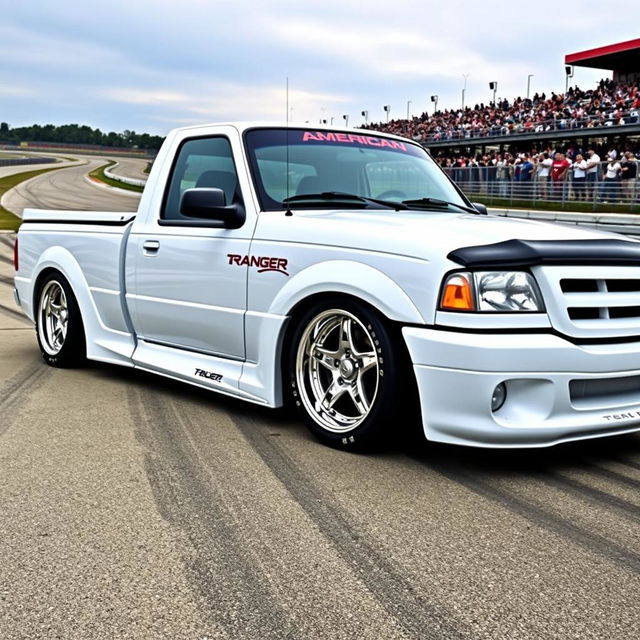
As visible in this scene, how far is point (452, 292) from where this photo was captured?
376cm

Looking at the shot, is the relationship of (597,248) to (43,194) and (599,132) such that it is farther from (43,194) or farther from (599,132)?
(43,194)

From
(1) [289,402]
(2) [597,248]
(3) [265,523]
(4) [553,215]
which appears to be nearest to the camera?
(3) [265,523]

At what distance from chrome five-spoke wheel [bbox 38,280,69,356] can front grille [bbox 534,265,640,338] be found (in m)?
3.86

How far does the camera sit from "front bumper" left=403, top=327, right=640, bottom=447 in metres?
3.68

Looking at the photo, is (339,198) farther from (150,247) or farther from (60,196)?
(60,196)

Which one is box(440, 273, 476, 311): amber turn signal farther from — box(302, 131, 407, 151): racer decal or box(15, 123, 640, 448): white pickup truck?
box(302, 131, 407, 151): racer decal

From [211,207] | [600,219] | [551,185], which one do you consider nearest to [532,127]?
[551,185]

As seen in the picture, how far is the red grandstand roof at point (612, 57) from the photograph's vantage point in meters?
53.4

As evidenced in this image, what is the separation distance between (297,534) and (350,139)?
3.02 m

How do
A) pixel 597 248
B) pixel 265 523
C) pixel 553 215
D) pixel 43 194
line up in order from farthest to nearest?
pixel 43 194, pixel 553 215, pixel 597 248, pixel 265 523

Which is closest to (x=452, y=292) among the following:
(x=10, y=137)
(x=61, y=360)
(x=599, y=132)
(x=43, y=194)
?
(x=61, y=360)

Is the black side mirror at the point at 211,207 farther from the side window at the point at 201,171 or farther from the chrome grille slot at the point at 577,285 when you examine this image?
the chrome grille slot at the point at 577,285

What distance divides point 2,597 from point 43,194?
4132 centimetres

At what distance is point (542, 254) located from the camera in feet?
12.4
